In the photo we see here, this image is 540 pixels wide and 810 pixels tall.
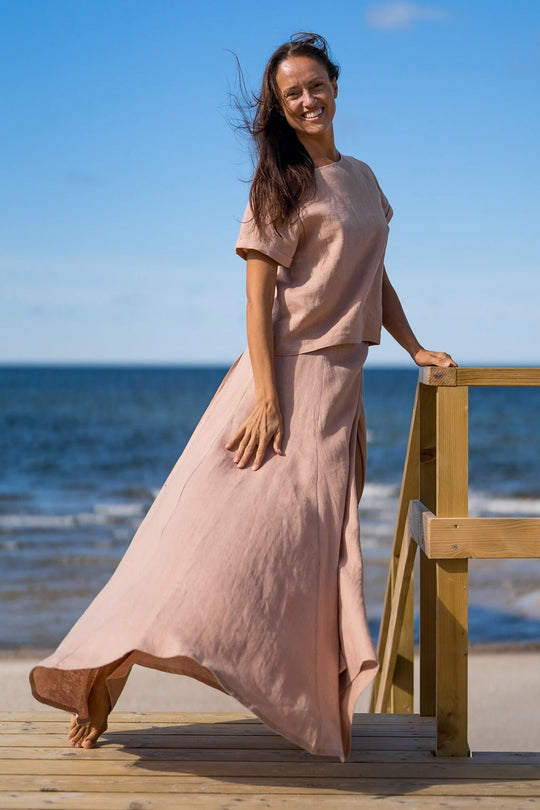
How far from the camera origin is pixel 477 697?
520cm

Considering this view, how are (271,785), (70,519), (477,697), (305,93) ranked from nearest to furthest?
(271,785)
(305,93)
(477,697)
(70,519)

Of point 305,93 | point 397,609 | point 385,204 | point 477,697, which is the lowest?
point 477,697

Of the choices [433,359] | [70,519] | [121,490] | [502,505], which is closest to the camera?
[433,359]

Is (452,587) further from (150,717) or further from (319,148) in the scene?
(319,148)

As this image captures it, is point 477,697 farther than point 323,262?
Yes

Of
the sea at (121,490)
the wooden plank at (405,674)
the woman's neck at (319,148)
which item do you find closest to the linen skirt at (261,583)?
the woman's neck at (319,148)

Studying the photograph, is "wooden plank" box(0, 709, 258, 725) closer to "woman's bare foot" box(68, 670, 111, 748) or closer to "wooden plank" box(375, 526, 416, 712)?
"woman's bare foot" box(68, 670, 111, 748)

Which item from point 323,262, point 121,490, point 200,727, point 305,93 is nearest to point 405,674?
point 200,727

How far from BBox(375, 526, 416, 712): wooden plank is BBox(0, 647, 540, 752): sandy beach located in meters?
1.82

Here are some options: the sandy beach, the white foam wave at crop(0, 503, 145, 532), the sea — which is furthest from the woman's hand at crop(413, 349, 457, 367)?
the white foam wave at crop(0, 503, 145, 532)

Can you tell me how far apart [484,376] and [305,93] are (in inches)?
31.4

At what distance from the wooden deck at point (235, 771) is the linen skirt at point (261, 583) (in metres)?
0.11

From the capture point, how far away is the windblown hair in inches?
92.5

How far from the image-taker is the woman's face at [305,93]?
2.39 metres
